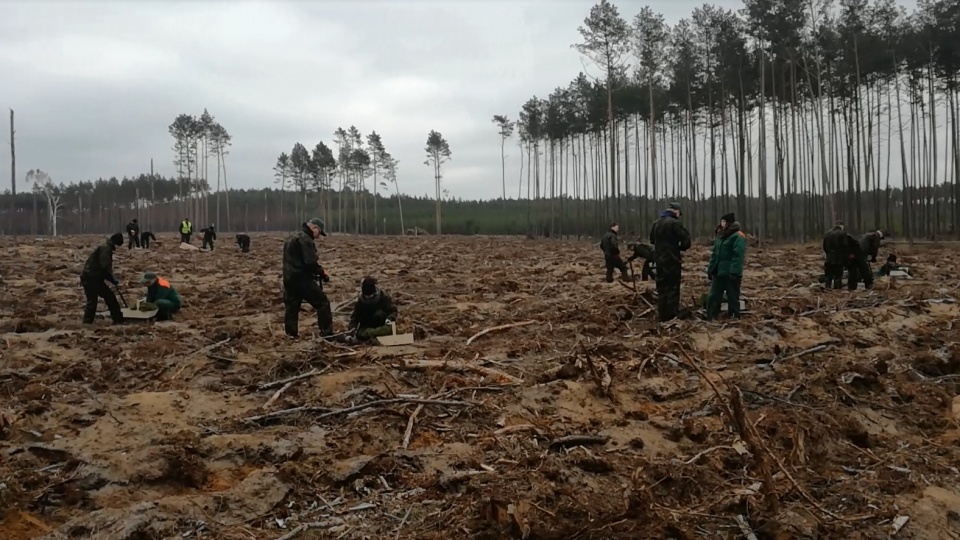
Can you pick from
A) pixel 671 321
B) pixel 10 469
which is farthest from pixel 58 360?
pixel 671 321

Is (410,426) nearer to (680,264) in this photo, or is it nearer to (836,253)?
(680,264)

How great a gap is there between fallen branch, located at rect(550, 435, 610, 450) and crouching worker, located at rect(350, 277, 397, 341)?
412cm

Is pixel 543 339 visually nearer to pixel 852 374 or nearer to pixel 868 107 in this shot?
pixel 852 374

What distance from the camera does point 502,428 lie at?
231 inches


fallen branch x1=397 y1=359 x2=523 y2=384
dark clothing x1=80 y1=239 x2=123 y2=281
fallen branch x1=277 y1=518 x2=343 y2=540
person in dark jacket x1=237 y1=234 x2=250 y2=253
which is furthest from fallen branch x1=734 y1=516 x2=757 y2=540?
Answer: person in dark jacket x1=237 y1=234 x2=250 y2=253

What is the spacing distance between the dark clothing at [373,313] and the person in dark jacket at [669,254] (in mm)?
4038

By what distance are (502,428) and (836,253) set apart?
10.7 meters

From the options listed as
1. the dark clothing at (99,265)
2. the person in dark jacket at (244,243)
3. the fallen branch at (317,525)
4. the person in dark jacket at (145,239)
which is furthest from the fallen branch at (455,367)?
the person in dark jacket at (145,239)

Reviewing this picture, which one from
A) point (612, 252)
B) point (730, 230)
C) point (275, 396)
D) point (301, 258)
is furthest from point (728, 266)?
point (275, 396)

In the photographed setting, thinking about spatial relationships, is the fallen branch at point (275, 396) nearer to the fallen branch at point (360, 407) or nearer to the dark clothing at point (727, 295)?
the fallen branch at point (360, 407)

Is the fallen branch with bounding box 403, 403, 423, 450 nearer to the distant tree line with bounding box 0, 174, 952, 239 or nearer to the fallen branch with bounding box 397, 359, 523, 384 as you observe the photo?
the fallen branch with bounding box 397, 359, 523, 384

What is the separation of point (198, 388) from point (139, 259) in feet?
65.8

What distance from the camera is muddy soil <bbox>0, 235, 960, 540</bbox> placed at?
4312 millimetres

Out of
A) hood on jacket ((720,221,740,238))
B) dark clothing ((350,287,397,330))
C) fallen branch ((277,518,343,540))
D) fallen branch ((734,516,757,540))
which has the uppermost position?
hood on jacket ((720,221,740,238))
